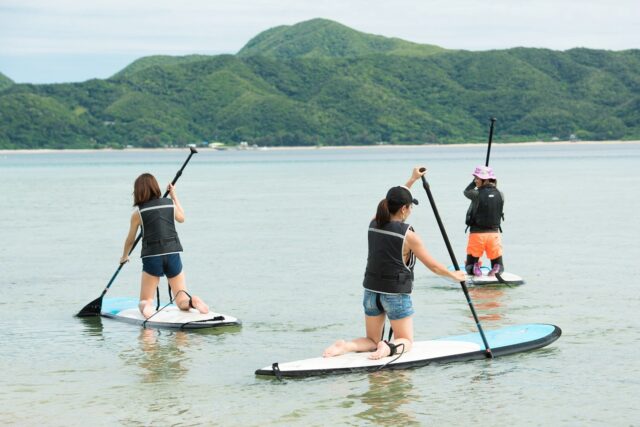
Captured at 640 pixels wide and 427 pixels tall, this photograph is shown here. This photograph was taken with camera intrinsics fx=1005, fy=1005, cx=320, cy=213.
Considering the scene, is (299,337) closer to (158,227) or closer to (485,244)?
(158,227)

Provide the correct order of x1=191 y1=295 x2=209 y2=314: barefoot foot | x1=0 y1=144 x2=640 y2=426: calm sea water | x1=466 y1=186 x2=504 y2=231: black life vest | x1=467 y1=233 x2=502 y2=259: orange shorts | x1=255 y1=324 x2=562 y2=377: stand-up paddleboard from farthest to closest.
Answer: x1=467 y1=233 x2=502 y2=259: orange shorts → x1=466 y1=186 x2=504 y2=231: black life vest → x1=191 y1=295 x2=209 y2=314: barefoot foot → x1=255 y1=324 x2=562 y2=377: stand-up paddleboard → x1=0 y1=144 x2=640 y2=426: calm sea water

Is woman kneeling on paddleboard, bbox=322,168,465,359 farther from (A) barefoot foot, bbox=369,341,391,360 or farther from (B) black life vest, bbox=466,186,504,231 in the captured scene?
(B) black life vest, bbox=466,186,504,231

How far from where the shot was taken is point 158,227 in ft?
42.7

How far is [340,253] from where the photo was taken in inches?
945

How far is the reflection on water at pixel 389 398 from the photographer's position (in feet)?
31.1

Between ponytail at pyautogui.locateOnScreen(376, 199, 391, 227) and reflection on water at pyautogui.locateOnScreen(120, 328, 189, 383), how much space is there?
2976mm

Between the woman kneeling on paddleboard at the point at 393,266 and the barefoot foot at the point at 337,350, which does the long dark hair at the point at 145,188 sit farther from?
the woman kneeling on paddleboard at the point at 393,266

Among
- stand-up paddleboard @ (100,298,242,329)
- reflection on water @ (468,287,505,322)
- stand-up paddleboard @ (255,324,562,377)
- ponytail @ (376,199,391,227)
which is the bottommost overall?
reflection on water @ (468,287,505,322)

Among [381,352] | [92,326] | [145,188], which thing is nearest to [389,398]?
[381,352]

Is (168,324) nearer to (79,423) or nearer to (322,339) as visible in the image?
(322,339)

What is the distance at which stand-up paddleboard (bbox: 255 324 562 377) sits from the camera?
34.9ft

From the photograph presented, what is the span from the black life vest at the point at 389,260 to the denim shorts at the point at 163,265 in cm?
371

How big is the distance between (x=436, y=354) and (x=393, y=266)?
4.75 feet

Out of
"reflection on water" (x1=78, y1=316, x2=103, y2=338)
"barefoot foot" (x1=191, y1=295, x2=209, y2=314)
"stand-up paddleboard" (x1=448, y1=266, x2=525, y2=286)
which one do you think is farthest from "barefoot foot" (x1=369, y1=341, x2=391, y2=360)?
"stand-up paddleboard" (x1=448, y1=266, x2=525, y2=286)
